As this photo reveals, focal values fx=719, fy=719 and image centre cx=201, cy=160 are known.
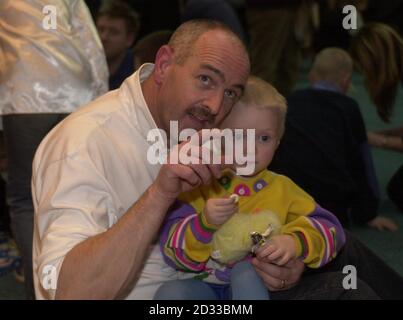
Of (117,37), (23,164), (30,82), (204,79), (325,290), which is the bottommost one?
(325,290)

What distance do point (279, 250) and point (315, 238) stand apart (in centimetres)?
13

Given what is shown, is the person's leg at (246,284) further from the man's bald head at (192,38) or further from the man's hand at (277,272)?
the man's bald head at (192,38)

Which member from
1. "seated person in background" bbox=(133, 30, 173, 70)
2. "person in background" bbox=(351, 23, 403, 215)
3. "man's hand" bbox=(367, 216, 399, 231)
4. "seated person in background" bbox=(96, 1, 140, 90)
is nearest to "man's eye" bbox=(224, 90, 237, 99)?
"seated person in background" bbox=(133, 30, 173, 70)

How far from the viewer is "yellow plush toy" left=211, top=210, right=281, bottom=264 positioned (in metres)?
1.56

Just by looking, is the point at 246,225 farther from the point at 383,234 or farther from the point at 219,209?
the point at 383,234

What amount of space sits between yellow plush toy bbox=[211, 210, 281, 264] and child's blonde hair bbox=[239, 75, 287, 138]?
0.28 m

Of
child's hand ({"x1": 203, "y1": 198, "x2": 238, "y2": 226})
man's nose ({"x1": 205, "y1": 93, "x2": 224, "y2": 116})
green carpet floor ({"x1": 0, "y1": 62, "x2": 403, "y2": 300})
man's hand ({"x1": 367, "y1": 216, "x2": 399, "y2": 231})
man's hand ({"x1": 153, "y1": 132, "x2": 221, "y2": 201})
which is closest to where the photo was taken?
man's hand ({"x1": 153, "y1": 132, "x2": 221, "y2": 201})

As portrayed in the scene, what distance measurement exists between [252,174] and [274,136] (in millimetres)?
107

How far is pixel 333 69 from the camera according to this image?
3.10 metres

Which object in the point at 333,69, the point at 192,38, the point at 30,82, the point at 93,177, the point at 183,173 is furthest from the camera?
the point at 333,69

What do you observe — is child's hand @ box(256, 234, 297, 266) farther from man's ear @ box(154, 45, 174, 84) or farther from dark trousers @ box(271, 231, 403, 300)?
man's ear @ box(154, 45, 174, 84)

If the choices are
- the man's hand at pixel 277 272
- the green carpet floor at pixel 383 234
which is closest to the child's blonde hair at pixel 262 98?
the man's hand at pixel 277 272

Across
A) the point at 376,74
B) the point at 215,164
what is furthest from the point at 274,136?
the point at 376,74

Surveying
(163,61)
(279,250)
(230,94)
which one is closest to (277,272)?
(279,250)
